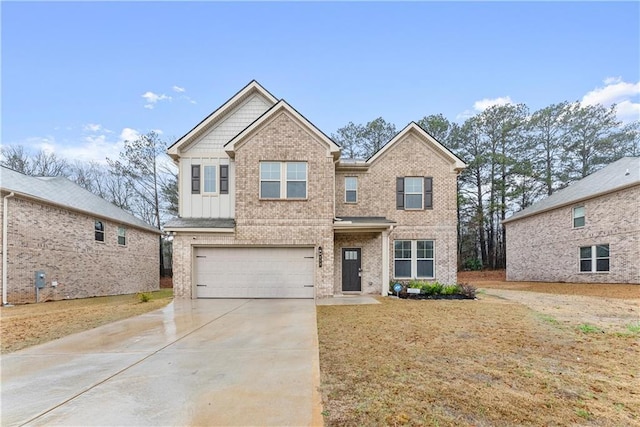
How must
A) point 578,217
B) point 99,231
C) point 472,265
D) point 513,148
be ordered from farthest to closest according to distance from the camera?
point 472,265, point 513,148, point 578,217, point 99,231

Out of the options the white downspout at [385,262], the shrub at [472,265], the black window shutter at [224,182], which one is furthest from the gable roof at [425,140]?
the shrub at [472,265]

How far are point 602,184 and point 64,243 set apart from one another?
89.7ft

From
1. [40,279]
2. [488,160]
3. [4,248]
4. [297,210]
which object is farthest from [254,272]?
[488,160]

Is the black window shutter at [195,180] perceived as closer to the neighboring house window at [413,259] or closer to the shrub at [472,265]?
the neighboring house window at [413,259]

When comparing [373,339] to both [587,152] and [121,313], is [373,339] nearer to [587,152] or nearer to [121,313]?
[121,313]

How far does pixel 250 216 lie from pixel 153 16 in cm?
806

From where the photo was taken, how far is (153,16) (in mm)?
12297

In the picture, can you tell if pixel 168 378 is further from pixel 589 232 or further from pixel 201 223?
pixel 589 232

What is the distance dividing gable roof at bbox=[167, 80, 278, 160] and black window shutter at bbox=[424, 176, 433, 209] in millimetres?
7770

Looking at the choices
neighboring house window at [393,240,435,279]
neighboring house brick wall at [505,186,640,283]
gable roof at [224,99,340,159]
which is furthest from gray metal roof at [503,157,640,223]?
gable roof at [224,99,340,159]

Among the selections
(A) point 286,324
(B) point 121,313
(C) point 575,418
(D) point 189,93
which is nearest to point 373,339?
(A) point 286,324

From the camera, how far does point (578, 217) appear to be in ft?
63.0

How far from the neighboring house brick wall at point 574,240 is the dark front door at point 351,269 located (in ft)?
43.0

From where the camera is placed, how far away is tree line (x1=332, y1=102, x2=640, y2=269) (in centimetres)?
2952
